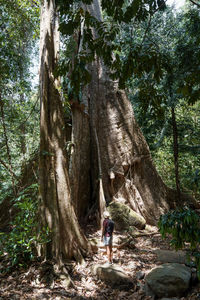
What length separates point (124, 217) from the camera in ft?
22.6

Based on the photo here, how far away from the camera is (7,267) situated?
4.19 metres

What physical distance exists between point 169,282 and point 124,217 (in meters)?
3.29

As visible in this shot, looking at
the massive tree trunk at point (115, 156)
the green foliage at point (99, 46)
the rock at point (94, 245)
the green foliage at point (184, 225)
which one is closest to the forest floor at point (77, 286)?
the rock at point (94, 245)

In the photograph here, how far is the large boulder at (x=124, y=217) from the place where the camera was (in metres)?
6.84

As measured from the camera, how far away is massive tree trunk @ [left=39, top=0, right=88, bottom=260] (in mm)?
4547

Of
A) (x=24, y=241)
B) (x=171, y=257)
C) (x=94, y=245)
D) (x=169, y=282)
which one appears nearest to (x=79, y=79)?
(x=24, y=241)

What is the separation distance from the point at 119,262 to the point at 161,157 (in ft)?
28.4

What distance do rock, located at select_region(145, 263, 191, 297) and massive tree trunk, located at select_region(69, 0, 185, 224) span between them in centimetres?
365

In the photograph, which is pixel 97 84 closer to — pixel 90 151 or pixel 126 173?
pixel 90 151

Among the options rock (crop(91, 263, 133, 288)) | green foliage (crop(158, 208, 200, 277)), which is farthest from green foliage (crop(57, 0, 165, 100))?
rock (crop(91, 263, 133, 288))

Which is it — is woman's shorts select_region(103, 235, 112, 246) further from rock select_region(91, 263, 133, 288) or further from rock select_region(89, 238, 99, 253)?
rock select_region(91, 263, 133, 288)

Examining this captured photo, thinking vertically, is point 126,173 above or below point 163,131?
below

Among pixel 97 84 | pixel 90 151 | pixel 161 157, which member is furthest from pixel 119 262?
pixel 161 157

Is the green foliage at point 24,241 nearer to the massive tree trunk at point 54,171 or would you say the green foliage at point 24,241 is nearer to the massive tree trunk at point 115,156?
the massive tree trunk at point 54,171
